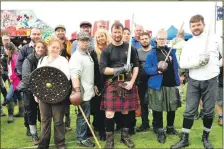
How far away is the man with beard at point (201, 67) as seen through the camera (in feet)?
12.6

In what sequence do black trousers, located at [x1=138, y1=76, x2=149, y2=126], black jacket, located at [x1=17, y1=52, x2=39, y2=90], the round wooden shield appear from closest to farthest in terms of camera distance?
the round wooden shield
black jacket, located at [x1=17, y1=52, x2=39, y2=90]
black trousers, located at [x1=138, y1=76, x2=149, y2=126]

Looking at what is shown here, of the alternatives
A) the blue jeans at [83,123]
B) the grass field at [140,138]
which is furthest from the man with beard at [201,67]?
the blue jeans at [83,123]

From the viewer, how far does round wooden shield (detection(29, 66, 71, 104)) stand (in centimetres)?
373

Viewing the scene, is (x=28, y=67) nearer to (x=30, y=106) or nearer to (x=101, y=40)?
(x=30, y=106)

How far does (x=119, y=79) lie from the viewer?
4.04m

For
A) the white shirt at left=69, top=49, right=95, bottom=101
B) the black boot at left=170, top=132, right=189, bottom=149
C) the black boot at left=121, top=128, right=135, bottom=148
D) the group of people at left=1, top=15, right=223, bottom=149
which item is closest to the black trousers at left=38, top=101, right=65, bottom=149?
the group of people at left=1, top=15, right=223, bottom=149

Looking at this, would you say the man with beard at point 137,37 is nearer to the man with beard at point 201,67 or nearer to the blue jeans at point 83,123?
the man with beard at point 201,67

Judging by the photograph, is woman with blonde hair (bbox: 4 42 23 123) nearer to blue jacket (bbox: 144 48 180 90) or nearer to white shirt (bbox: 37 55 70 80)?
white shirt (bbox: 37 55 70 80)

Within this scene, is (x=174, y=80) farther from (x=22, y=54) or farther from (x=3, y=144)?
(x=3, y=144)

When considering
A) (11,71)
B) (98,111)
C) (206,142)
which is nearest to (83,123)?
(98,111)

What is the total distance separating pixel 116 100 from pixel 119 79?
0.31 metres

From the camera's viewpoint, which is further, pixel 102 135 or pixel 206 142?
pixel 102 135

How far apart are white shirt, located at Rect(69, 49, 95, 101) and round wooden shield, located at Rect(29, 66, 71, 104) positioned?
0.28m

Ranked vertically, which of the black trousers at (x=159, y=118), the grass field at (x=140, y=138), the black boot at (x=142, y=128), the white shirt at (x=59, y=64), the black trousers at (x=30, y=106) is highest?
the white shirt at (x=59, y=64)
